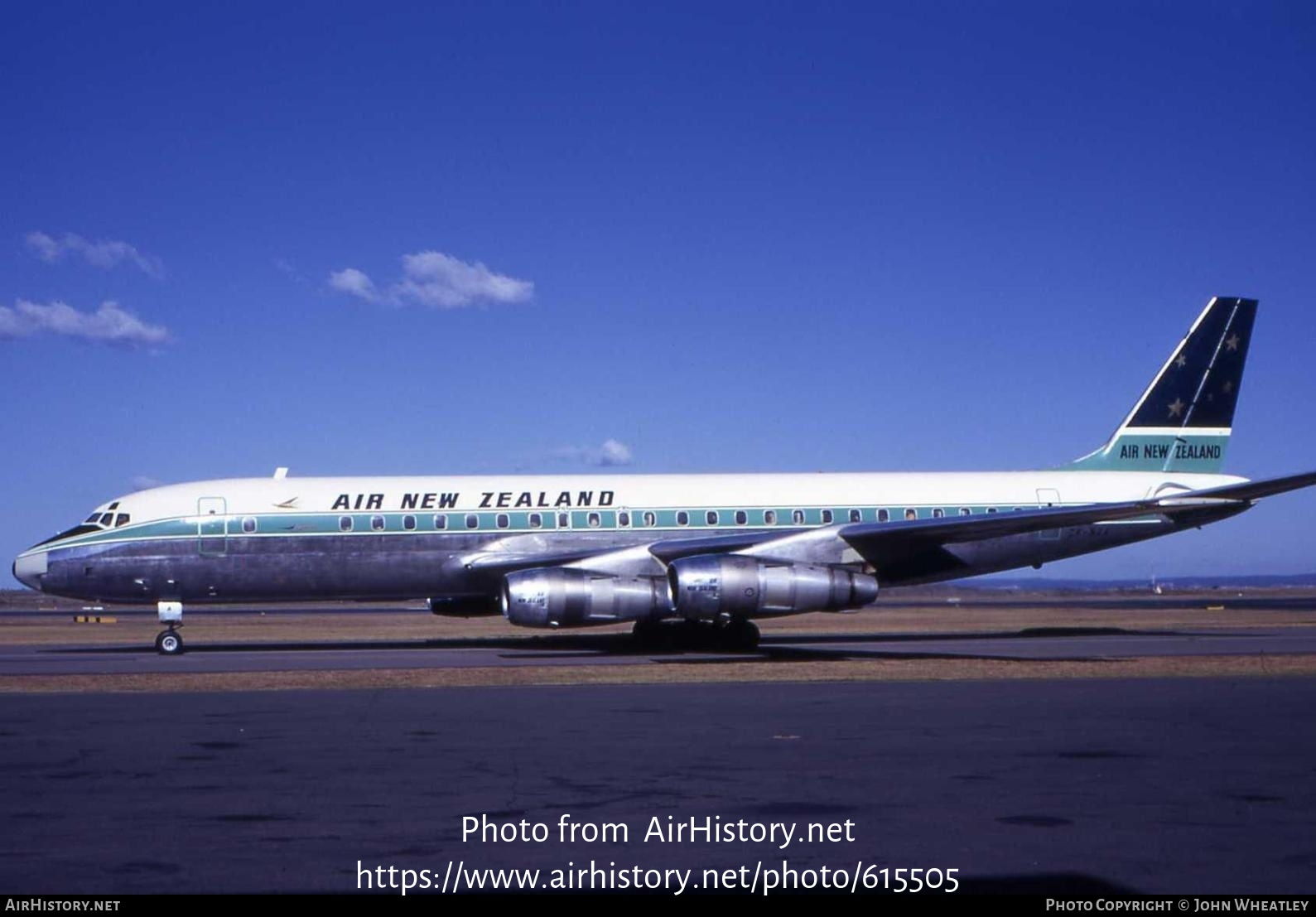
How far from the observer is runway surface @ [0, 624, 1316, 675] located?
78.1 feet

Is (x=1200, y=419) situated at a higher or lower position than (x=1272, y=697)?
higher

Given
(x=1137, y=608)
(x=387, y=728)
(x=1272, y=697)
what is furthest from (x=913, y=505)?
(x=1137, y=608)

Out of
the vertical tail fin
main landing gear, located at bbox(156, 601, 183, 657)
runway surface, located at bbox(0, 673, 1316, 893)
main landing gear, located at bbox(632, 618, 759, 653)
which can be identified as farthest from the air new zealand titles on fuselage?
the vertical tail fin

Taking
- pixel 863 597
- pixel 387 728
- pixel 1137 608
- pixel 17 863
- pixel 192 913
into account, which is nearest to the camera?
pixel 192 913

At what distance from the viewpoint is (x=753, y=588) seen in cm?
2494

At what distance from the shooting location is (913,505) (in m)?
29.7

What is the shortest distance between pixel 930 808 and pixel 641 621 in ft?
58.9

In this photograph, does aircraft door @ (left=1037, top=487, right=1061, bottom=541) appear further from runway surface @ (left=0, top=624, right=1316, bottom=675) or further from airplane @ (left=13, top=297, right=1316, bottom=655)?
runway surface @ (left=0, top=624, right=1316, bottom=675)

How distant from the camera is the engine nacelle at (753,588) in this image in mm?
24828

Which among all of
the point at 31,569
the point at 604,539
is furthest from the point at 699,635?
the point at 31,569

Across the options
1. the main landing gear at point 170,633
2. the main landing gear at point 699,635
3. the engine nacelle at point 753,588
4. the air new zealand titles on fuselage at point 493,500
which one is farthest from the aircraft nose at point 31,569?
the engine nacelle at point 753,588

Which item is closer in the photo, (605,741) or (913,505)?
(605,741)

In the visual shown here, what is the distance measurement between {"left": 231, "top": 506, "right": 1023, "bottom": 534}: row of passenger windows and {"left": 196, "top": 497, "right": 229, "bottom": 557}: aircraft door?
0.43 metres

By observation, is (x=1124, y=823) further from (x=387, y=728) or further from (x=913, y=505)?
(x=913, y=505)
